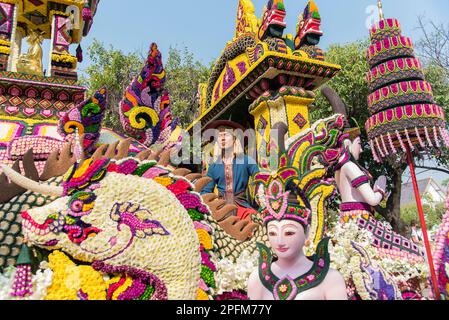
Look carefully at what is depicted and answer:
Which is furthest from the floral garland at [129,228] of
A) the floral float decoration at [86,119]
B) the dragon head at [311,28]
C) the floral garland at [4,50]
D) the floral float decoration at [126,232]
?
the floral garland at [4,50]

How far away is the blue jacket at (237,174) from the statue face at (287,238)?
69.3 inches

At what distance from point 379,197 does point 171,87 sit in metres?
12.4

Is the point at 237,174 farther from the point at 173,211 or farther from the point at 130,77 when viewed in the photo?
the point at 130,77

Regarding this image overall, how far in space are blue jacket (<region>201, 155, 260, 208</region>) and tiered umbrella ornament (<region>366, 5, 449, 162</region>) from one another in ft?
4.38

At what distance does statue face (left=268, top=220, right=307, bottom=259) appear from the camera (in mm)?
1934

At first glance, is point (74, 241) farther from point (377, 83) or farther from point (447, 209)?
point (377, 83)

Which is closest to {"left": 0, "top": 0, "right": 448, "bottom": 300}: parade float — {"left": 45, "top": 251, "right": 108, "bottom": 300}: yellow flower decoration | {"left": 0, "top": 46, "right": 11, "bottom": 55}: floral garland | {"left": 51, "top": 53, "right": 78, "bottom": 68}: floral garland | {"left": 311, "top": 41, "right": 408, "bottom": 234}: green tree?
{"left": 45, "top": 251, "right": 108, "bottom": 300}: yellow flower decoration

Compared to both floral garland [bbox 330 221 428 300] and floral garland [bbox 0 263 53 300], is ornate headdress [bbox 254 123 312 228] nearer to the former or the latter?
floral garland [bbox 330 221 428 300]

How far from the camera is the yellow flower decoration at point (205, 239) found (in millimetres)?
2295

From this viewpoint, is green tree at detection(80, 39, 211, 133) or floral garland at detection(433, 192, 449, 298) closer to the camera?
floral garland at detection(433, 192, 449, 298)

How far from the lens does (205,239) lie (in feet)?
7.57

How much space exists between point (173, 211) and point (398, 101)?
106 inches

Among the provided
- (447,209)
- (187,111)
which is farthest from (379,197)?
(187,111)

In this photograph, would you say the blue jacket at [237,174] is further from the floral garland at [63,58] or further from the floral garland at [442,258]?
the floral garland at [63,58]
